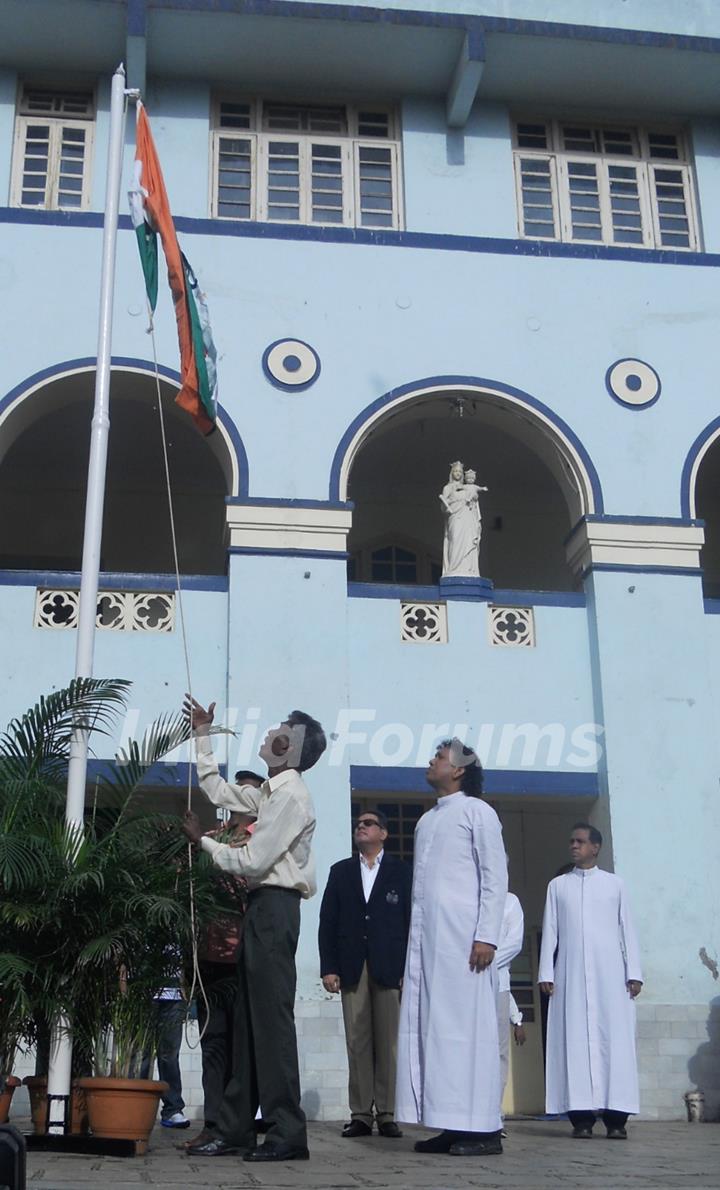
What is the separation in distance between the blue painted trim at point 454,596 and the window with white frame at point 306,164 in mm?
3803

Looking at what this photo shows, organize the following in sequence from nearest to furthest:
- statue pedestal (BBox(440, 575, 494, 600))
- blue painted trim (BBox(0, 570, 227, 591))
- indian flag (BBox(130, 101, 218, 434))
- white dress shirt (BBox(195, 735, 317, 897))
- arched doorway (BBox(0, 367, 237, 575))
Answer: white dress shirt (BBox(195, 735, 317, 897)), indian flag (BBox(130, 101, 218, 434)), blue painted trim (BBox(0, 570, 227, 591)), statue pedestal (BBox(440, 575, 494, 600)), arched doorway (BBox(0, 367, 237, 575))

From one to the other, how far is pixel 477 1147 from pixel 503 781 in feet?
19.8

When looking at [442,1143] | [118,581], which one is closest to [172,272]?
[118,581]

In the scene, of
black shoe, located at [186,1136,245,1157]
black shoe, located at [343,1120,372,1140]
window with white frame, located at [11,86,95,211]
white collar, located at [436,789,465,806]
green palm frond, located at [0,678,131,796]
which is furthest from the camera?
window with white frame, located at [11,86,95,211]

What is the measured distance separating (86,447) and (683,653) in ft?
23.0

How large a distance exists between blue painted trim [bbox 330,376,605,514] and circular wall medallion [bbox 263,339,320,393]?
0.61 metres

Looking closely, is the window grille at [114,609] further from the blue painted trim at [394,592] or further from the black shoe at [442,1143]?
the black shoe at [442,1143]

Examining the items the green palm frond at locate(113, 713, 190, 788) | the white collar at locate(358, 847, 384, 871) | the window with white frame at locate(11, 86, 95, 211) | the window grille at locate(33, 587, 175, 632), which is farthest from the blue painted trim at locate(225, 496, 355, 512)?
the green palm frond at locate(113, 713, 190, 788)

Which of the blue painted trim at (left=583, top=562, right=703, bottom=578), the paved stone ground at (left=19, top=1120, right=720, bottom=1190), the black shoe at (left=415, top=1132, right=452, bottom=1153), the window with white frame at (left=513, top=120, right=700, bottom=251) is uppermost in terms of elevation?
the window with white frame at (left=513, top=120, right=700, bottom=251)

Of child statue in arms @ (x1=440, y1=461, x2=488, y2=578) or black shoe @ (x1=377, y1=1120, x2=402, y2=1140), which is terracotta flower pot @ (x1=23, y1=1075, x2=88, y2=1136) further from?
child statue in arms @ (x1=440, y1=461, x2=488, y2=578)

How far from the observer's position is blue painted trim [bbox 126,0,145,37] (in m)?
13.1

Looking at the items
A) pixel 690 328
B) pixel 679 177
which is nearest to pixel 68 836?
pixel 690 328

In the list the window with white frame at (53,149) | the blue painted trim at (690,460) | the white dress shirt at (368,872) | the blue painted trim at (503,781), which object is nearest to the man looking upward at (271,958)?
the white dress shirt at (368,872)

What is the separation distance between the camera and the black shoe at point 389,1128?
287 inches
